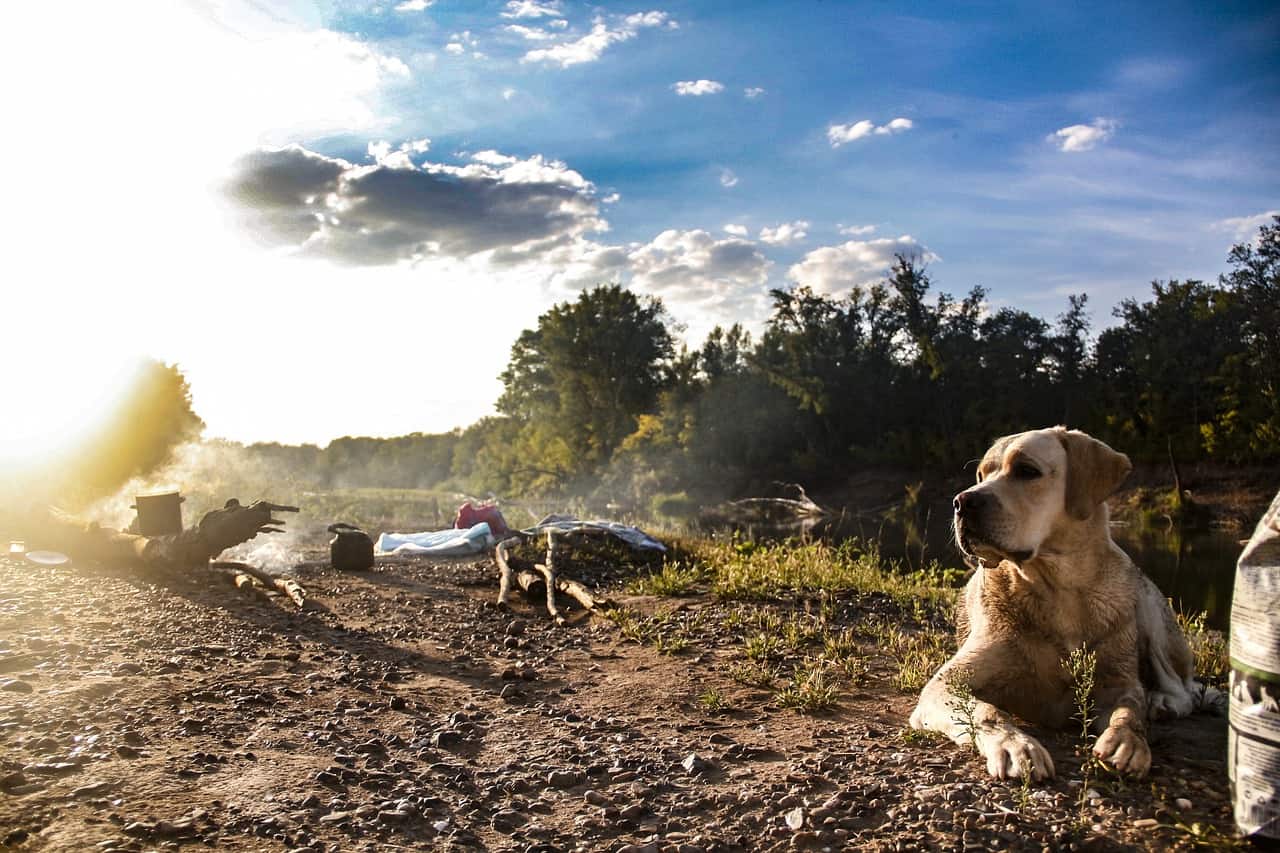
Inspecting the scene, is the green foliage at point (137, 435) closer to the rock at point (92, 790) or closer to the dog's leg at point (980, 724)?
the rock at point (92, 790)

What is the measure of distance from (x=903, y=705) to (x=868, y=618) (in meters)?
2.91

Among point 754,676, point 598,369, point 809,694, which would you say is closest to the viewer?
point 809,694

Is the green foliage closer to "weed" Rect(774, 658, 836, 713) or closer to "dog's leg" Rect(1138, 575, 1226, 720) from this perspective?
"weed" Rect(774, 658, 836, 713)

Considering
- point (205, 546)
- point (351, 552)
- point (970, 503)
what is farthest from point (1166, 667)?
point (351, 552)

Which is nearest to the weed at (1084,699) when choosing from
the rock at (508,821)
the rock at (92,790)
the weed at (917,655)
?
the weed at (917,655)

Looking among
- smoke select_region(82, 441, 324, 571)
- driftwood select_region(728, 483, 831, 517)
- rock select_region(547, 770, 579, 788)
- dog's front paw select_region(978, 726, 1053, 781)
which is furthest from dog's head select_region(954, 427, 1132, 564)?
driftwood select_region(728, 483, 831, 517)

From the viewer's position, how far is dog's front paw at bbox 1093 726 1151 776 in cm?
374

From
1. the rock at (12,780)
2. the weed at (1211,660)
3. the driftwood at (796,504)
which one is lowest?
the driftwood at (796,504)

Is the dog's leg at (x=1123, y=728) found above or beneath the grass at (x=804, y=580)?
above

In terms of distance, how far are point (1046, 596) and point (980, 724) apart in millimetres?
792

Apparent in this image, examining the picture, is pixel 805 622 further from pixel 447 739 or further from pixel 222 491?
pixel 222 491

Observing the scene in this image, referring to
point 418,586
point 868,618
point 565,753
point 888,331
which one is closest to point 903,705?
point 565,753

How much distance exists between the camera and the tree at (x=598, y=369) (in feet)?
221

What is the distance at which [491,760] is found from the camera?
468cm
